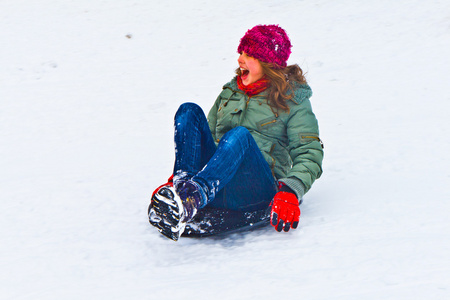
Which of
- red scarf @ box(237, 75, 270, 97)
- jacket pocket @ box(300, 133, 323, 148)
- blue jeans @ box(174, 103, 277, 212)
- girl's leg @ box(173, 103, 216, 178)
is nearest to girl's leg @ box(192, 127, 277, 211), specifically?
blue jeans @ box(174, 103, 277, 212)

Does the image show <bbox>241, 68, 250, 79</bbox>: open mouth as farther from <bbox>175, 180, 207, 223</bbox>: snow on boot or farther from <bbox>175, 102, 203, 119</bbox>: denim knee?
<bbox>175, 180, 207, 223</bbox>: snow on boot

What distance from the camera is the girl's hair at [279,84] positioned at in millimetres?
2801

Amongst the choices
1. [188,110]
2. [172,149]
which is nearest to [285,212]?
[188,110]

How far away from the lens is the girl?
2.53m

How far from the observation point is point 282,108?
9.17 ft

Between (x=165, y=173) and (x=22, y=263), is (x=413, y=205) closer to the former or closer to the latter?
(x=165, y=173)

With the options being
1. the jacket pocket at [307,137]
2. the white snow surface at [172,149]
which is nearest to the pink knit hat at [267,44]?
the jacket pocket at [307,137]

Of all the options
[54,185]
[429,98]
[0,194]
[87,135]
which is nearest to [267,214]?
[54,185]

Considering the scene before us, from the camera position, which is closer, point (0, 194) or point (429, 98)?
point (0, 194)

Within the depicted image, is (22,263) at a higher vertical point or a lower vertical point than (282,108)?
lower

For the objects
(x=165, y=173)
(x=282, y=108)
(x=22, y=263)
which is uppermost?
(x=282, y=108)

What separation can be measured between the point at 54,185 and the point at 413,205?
2.42 metres

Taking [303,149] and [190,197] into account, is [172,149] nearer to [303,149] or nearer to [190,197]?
[303,149]

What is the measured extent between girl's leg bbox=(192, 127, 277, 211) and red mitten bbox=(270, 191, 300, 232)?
0.81 feet
